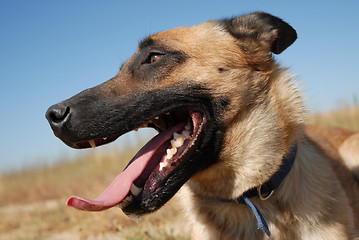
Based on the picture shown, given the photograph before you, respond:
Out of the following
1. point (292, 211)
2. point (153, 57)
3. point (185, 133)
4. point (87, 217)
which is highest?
point (153, 57)

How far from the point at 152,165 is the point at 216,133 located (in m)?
0.47

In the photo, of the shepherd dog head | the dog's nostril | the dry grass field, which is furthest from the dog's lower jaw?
the dog's nostril

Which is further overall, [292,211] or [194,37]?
[194,37]

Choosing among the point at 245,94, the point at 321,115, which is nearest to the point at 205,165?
the point at 245,94

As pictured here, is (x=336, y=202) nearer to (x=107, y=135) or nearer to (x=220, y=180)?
(x=220, y=180)

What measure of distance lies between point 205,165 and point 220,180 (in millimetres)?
170

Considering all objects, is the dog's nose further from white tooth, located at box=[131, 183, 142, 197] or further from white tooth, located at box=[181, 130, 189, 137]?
white tooth, located at box=[181, 130, 189, 137]

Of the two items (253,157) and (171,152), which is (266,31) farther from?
(171,152)

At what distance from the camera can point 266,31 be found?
2.48 m

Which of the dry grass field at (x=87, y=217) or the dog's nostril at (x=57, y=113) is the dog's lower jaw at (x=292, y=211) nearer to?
the dry grass field at (x=87, y=217)

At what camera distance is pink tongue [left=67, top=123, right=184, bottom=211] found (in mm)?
1961

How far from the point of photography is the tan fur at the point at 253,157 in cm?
221

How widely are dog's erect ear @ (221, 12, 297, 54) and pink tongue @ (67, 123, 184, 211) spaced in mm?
864

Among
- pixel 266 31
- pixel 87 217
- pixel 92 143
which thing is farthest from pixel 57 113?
pixel 87 217
